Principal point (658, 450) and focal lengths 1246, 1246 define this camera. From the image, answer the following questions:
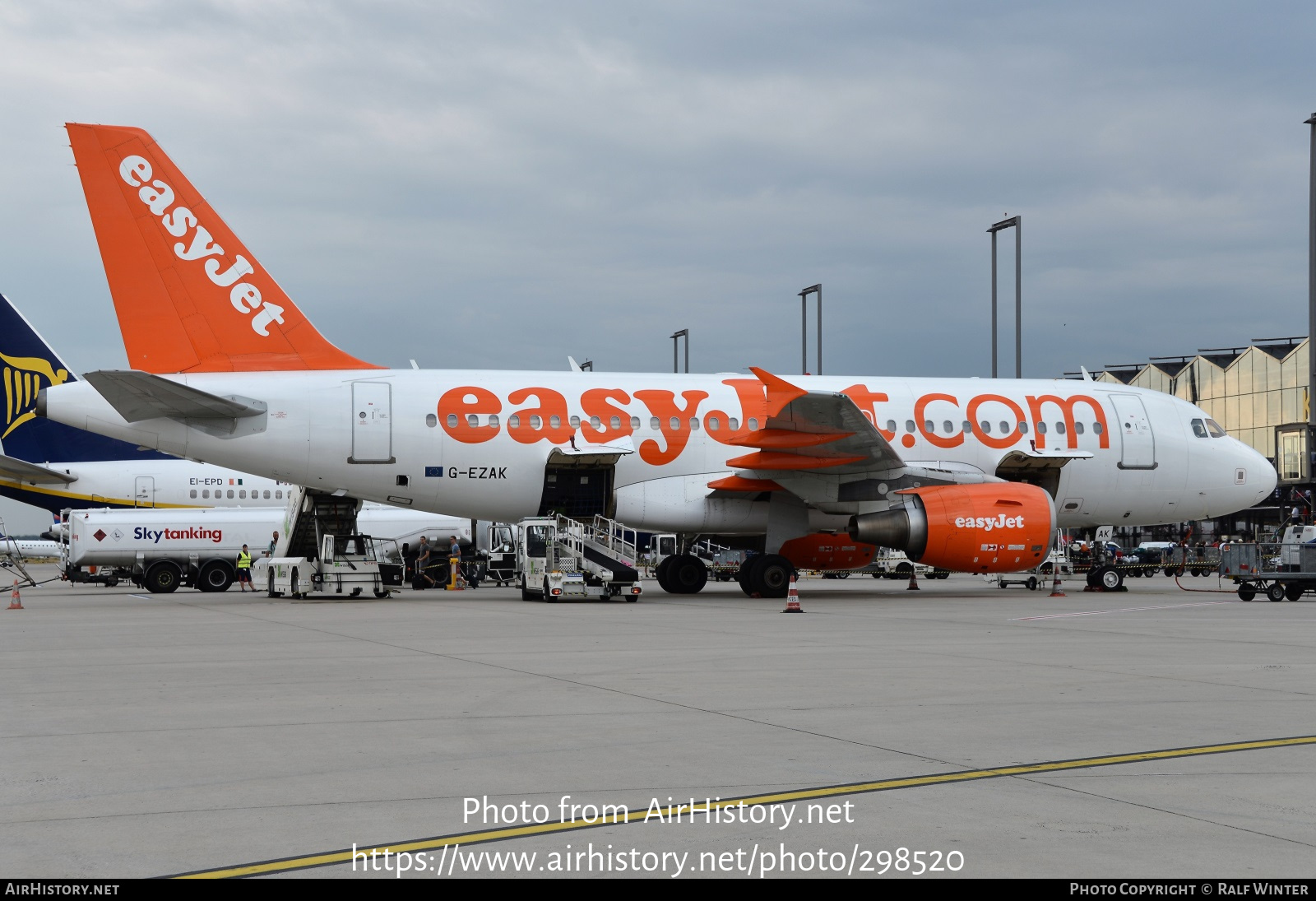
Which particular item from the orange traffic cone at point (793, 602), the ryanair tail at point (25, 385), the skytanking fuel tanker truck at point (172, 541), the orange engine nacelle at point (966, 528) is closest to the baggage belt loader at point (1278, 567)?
the orange engine nacelle at point (966, 528)

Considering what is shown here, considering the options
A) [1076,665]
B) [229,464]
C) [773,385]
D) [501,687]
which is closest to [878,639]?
[1076,665]

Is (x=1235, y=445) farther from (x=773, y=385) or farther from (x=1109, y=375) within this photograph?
(x=1109, y=375)

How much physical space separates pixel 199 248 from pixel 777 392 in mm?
10593

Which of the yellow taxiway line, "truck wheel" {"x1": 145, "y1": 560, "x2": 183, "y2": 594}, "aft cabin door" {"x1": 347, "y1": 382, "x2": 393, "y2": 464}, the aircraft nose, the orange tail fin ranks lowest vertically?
"truck wheel" {"x1": 145, "y1": 560, "x2": 183, "y2": 594}

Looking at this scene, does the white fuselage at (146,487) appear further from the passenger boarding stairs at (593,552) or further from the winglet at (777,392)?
the winglet at (777,392)

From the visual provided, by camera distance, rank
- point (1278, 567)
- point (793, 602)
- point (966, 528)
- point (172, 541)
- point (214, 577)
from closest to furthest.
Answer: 1. point (793, 602)
2. point (966, 528)
3. point (1278, 567)
4. point (214, 577)
5. point (172, 541)

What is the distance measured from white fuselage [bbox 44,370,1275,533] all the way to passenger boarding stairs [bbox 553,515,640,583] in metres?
0.64

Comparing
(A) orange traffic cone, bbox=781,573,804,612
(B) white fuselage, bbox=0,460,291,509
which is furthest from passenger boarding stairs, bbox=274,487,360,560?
(B) white fuselage, bbox=0,460,291,509

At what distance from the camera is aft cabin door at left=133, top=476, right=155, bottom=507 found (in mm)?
37781

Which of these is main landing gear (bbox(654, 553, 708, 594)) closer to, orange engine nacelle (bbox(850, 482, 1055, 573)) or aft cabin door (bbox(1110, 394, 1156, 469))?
orange engine nacelle (bbox(850, 482, 1055, 573))

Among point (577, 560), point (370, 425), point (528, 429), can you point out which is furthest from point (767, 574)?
point (370, 425)

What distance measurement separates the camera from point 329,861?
15.2 feet

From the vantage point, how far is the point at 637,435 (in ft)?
77.3

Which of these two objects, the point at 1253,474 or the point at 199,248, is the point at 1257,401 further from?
the point at 199,248
